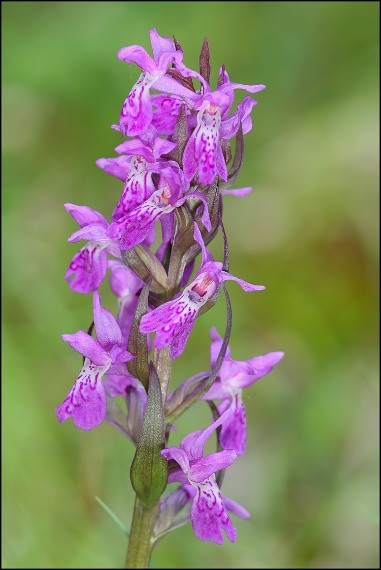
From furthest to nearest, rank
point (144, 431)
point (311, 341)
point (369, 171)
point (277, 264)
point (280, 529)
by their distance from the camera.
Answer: point (369, 171) < point (277, 264) < point (311, 341) < point (280, 529) < point (144, 431)

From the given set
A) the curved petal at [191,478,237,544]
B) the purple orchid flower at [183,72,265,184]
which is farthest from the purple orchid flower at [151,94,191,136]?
the curved petal at [191,478,237,544]

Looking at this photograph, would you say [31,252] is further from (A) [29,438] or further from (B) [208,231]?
(B) [208,231]

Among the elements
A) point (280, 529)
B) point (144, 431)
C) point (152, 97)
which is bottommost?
point (280, 529)

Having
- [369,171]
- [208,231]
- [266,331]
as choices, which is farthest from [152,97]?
[369,171]

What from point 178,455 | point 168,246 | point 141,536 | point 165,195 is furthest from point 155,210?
point 141,536

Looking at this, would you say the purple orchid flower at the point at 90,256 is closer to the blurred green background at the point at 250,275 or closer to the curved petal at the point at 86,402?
the curved petal at the point at 86,402

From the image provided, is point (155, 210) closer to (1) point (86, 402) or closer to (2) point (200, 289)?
(2) point (200, 289)

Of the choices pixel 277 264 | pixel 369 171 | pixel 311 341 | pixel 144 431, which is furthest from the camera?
pixel 369 171

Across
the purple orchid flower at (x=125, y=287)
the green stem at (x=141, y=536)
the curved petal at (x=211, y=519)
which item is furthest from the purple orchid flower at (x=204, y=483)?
the purple orchid flower at (x=125, y=287)
